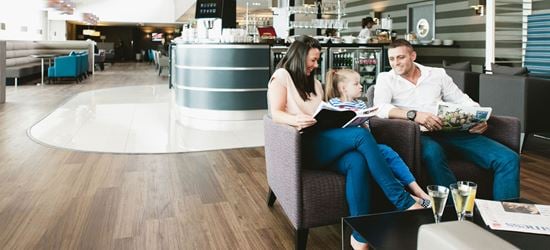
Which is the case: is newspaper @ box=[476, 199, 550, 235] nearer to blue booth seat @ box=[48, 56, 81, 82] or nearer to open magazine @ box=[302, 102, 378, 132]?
open magazine @ box=[302, 102, 378, 132]

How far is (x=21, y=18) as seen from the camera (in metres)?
16.2

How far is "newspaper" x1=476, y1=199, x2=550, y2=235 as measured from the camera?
163 cm

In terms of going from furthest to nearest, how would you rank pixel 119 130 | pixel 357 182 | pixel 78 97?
pixel 78 97 → pixel 119 130 → pixel 357 182

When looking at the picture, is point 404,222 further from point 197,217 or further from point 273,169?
point 197,217

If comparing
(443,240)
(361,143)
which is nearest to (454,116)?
(361,143)

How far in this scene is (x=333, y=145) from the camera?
2.45 metres

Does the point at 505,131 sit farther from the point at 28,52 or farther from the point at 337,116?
the point at 28,52

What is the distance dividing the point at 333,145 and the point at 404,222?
76 cm

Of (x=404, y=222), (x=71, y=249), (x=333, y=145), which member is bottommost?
(x=71, y=249)

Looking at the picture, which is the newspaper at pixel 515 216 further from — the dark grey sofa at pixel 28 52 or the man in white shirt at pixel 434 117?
the dark grey sofa at pixel 28 52

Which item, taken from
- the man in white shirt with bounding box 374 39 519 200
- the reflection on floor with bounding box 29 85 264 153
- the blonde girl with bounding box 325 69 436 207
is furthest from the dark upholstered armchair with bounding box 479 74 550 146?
the blonde girl with bounding box 325 69 436 207

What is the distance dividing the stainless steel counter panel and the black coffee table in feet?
17.1

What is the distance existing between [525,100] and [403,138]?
2.76 m

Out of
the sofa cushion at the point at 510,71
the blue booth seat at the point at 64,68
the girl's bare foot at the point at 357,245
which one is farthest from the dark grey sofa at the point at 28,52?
the girl's bare foot at the point at 357,245
